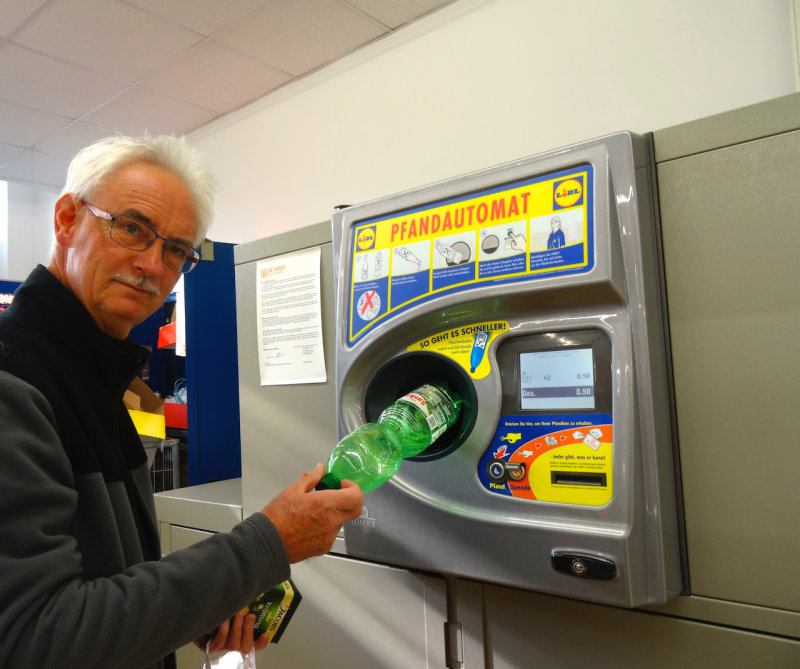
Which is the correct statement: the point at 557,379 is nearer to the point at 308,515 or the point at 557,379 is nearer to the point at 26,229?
the point at 308,515

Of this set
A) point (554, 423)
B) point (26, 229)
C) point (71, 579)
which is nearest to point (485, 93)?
point (554, 423)

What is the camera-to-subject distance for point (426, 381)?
111cm

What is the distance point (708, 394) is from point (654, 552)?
220mm

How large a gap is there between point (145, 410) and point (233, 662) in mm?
1760

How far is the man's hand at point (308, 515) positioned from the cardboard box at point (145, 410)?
174cm

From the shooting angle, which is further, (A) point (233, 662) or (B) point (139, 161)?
(A) point (233, 662)

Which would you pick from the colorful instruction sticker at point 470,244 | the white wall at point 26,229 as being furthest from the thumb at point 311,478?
the white wall at point 26,229

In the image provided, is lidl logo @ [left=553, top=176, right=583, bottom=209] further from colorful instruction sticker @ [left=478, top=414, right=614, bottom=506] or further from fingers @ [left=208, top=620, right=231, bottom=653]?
fingers @ [left=208, top=620, right=231, bottom=653]

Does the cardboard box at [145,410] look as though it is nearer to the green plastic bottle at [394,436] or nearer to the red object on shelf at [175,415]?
the red object on shelf at [175,415]

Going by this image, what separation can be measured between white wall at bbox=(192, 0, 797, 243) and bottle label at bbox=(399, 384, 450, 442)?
5.74 feet

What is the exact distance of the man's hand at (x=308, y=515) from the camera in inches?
32.3

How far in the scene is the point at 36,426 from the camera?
77cm

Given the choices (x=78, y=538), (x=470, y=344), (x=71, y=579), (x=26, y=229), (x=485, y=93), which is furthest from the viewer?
(x=26, y=229)

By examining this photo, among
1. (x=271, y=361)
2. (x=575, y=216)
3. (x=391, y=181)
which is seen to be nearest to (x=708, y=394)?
(x=575, y=216)
